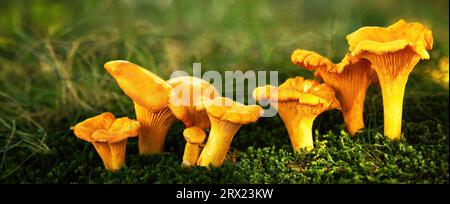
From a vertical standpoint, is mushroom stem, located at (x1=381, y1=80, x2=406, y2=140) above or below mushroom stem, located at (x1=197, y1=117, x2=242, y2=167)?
above

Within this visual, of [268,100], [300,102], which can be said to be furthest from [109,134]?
[300,102]

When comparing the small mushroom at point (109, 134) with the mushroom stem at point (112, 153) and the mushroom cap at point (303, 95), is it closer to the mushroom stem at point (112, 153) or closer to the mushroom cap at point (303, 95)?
the mushroom stem at point (112, 153)

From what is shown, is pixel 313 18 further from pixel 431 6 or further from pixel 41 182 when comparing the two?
pixel 41 182

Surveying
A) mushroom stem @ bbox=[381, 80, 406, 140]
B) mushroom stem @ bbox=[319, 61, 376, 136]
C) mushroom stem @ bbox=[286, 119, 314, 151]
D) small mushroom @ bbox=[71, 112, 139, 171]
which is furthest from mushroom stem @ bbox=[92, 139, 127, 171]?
mushroom stem @ bbox=[381, 80, 406, 140]

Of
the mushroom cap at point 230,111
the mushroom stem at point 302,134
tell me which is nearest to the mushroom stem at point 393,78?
the mushroom stem at point 302,134

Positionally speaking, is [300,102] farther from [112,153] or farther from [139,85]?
[112,153]

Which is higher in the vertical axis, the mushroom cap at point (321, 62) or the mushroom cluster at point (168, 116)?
the mushroom cap at point (321, 62)

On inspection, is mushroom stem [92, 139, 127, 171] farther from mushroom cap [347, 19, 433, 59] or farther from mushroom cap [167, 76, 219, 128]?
mushroom cap [347, 19, 433, 59]

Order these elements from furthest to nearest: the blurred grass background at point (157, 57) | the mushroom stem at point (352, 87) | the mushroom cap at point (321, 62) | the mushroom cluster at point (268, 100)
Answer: the blurred grass background at point (157, 57), the mushroom stem at point (352, 87), the mushroom cap at point (321, 62), the mushroom cluster at point (268, 100)
